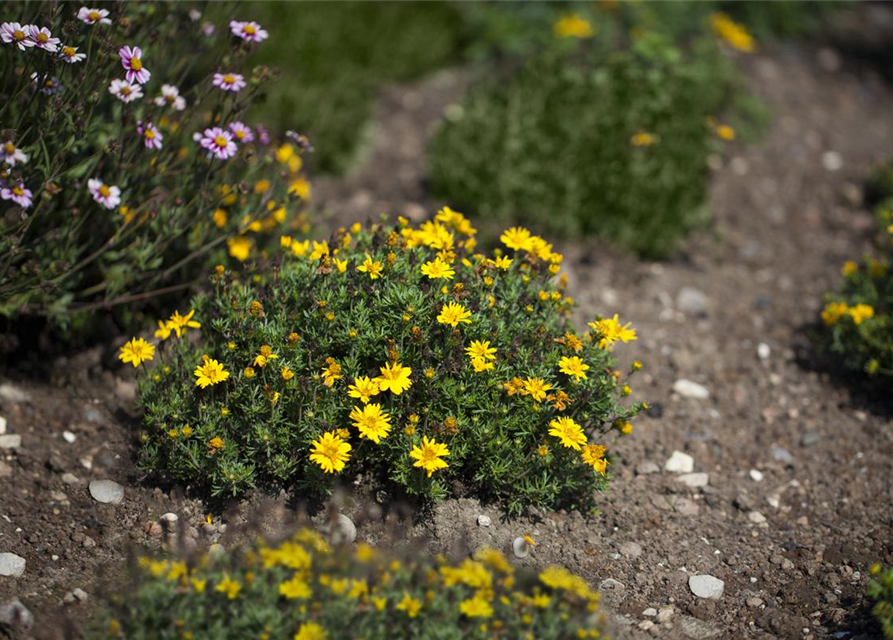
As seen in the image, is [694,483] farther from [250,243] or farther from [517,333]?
[250,243]

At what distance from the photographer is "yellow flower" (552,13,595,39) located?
6094 millimetres

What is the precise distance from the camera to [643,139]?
203 inches

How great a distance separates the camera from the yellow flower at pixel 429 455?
10.4 ft

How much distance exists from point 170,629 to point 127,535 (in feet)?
2.59

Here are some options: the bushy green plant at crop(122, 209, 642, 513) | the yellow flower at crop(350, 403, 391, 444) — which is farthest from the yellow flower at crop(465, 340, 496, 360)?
the yellow flower at crop(350, 403, 391, 444)

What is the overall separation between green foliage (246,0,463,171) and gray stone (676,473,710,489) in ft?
8.84

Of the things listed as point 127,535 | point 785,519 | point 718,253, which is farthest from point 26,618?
point 718,253

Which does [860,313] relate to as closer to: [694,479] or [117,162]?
[694,479]

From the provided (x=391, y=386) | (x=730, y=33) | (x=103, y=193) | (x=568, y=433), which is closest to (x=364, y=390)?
(x=391, y=386)

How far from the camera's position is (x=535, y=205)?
203 inches

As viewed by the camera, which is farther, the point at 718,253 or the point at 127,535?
the point at 718,253

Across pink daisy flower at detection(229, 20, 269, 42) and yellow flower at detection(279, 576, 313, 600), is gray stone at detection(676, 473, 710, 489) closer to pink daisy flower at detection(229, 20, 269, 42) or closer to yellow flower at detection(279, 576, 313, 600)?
yellow flower at detection(279, 576, 313, 600)

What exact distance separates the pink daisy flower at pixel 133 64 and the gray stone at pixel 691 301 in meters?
2.82

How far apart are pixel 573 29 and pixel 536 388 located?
3.44 metres
